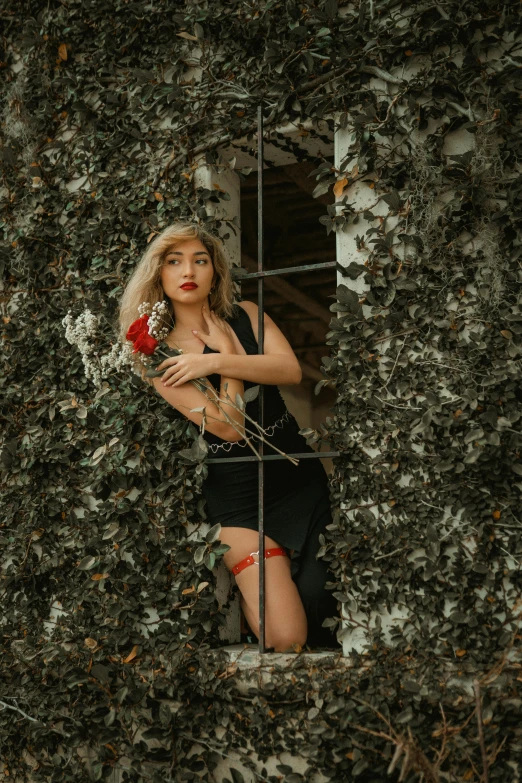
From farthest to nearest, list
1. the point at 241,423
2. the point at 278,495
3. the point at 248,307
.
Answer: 1. the point at 248,307
2. the point at 278,495
3. the point at 241,423

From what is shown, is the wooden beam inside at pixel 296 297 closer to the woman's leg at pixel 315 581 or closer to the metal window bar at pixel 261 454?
the metal window bar at pixel 261 454

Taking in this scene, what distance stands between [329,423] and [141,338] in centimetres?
82

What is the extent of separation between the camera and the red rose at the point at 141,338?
3.42m

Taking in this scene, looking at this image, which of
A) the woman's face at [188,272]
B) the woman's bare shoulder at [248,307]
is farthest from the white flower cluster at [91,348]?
the woman's bare shoulder at [248,307]

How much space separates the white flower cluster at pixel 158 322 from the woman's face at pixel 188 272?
0.29 ft

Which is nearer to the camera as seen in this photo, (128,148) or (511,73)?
(511,73)

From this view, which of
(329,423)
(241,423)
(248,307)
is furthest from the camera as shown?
(248,307)

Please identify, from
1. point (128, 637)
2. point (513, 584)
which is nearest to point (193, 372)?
point (128, 637)

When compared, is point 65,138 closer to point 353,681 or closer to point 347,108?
point 347,108

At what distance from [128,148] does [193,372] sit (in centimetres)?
125

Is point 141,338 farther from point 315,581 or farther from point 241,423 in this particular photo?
point 315,581

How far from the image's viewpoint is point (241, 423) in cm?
345

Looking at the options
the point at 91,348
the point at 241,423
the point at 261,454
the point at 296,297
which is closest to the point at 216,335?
the point at 241,423

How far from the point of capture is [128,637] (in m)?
3.59
